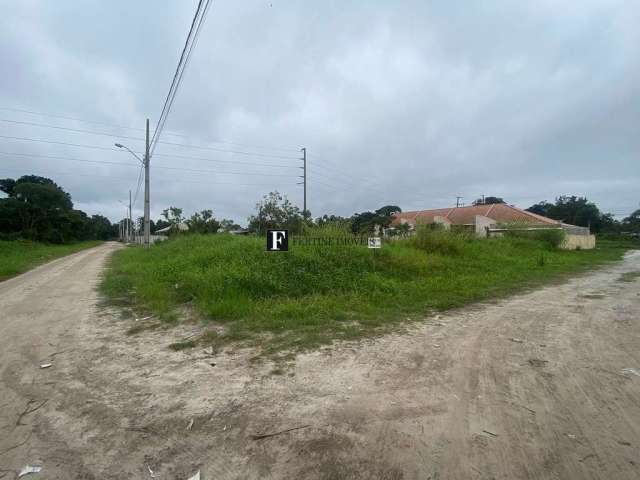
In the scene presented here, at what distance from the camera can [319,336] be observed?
14.7 feet

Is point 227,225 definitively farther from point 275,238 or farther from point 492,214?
point 492,214

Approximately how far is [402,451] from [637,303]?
24.8ft

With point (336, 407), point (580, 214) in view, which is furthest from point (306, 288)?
point (580, 214)

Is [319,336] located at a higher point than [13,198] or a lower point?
lower

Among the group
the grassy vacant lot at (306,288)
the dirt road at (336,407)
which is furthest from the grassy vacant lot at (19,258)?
the dirt road at (336,407)

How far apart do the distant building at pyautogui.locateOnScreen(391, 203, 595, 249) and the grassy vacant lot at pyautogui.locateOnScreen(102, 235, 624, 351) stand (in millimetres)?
17862

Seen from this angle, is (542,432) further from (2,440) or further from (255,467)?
(2,440)

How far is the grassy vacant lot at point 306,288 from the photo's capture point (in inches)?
198

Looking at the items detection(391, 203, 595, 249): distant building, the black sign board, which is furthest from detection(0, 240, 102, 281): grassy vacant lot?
detection(391, 203, 595, 249): distant building

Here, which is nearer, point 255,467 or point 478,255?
point 255,467

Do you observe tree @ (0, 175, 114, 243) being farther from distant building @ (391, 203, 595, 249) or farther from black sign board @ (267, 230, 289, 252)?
distant building @ (391, 203, 595, 249)

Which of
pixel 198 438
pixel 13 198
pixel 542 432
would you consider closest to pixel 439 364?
pixel 542 432

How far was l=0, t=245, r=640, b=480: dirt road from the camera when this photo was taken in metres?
2.11

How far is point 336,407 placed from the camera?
2727mm
